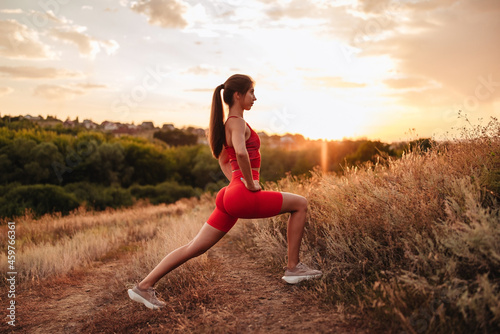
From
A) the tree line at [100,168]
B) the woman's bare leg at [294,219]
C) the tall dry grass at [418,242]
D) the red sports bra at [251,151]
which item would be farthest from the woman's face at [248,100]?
the tree line at [100,168]

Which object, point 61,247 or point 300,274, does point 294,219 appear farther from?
point 61,247

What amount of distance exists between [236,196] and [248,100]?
967mm

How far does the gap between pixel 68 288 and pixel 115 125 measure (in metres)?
73.7

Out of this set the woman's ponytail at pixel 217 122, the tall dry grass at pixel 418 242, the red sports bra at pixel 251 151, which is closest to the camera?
the tall dry grass at pixel 418 242

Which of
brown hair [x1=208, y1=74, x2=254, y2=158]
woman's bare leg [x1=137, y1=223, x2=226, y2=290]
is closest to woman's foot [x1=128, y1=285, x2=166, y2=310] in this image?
woman's bare leg [x1=137, y1=223, x2=226, y2=290]

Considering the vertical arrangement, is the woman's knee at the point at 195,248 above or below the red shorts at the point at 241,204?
below

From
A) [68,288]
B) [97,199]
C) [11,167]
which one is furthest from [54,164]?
[68,288]

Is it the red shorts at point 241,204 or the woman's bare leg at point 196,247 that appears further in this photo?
the woman's bare leg at point 196,247

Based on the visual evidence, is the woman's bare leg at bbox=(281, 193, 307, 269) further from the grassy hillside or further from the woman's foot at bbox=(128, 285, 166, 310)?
the woman's foot at bbox=(128, 285, 166, 310)

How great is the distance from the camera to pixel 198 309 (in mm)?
3785

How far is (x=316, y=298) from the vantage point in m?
3.59

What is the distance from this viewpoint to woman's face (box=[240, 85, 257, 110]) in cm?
366

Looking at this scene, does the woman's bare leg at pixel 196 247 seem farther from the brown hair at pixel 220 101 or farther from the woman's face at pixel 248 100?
the woman's face at pixel 248 100

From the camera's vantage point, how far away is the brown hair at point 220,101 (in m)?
3.67
